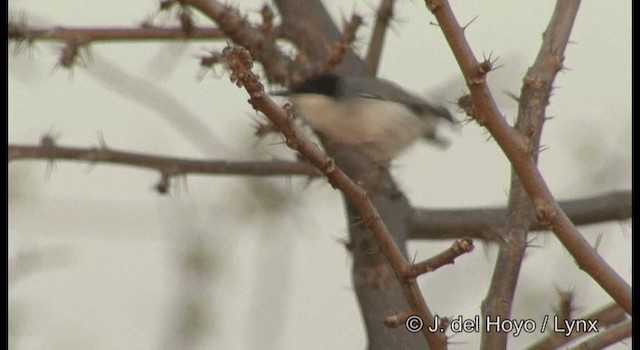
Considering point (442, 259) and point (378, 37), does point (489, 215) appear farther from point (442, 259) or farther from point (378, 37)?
point (442, 259)

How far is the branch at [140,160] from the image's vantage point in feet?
8.01

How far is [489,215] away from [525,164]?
1183 mm

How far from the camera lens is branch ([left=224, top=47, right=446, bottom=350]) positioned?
1.06 m

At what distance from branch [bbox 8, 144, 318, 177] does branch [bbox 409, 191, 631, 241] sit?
0.92 feet

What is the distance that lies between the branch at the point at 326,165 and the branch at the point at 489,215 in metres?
1.08

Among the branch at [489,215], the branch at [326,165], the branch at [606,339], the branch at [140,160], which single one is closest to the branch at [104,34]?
the branch at [140,160]

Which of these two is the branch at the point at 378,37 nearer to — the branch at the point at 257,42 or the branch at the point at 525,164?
the branch at the point at 257,42

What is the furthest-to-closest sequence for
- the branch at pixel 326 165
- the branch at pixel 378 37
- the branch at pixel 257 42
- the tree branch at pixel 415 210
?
the branch at pixel 378 37 → the tree branch at pixel 415 210 → the branch at pixel 257 42 → the branch at pixel 326 165

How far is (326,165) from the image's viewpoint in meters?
1.17

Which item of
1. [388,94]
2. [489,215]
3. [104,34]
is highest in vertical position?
[104,34]

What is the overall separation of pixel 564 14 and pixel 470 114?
289 millimetres

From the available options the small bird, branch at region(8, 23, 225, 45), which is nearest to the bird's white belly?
the small bird

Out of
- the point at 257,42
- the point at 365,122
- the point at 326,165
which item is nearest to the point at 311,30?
the point at 257,42
